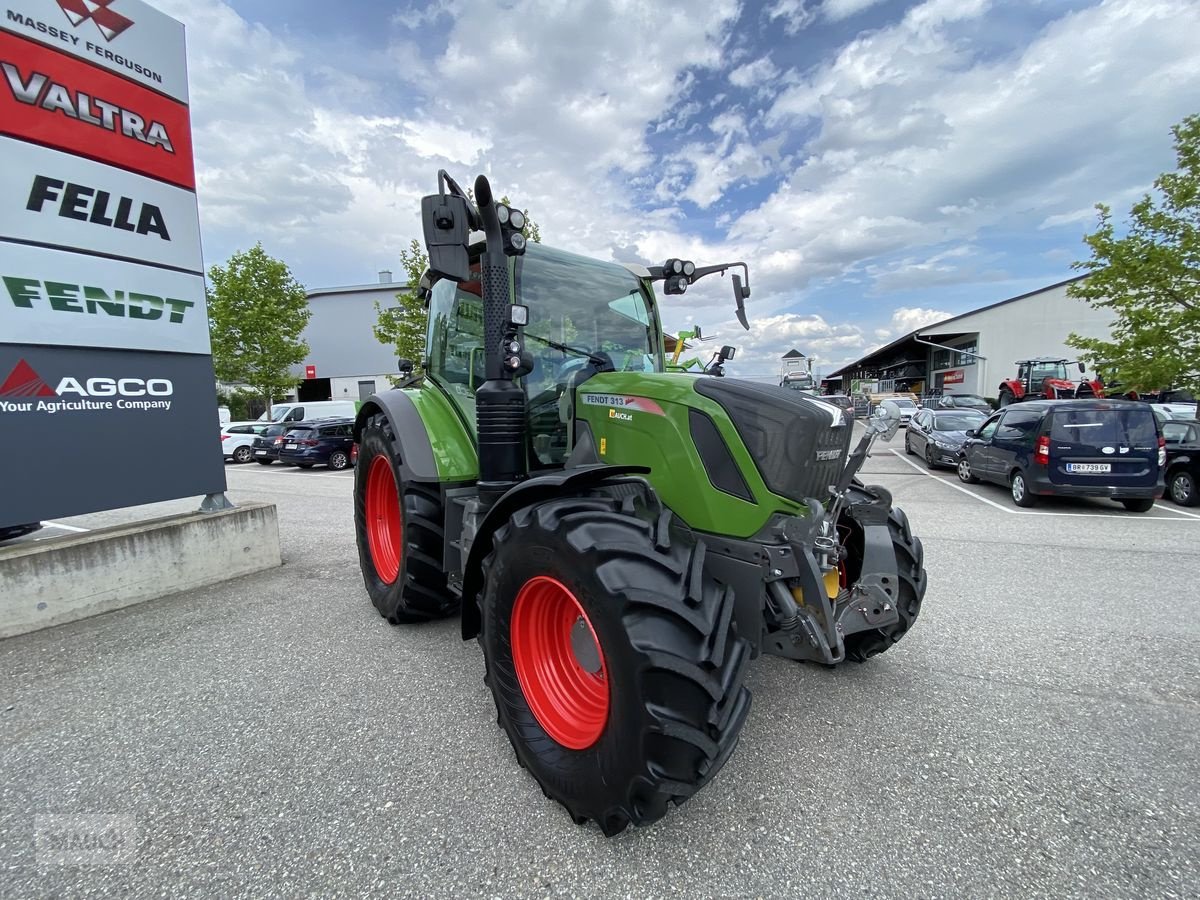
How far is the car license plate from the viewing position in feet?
24.3

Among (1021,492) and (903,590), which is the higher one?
(903,590)

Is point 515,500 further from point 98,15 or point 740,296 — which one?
point 98,15

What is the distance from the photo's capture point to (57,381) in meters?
3.84

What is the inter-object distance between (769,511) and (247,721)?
263 centimetres

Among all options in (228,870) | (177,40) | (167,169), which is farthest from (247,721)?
(177,40)

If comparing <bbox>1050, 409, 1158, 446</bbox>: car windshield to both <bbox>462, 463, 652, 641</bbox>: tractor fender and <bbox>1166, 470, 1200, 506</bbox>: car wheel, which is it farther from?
<bbox>462, 463, 652, 641</bbox>: tractor fender

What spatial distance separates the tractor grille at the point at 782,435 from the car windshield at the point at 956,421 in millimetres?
12734

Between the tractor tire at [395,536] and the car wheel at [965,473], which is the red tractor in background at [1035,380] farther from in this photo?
the tractor tire at [395,536]

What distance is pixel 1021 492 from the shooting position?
324 inches

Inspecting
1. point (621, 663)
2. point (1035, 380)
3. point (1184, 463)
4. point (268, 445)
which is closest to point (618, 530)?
point (621, 663)

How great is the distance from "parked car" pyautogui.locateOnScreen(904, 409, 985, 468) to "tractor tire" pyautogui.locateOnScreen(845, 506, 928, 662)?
9965mm

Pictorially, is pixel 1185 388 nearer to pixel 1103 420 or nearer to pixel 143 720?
pixel 1103 420

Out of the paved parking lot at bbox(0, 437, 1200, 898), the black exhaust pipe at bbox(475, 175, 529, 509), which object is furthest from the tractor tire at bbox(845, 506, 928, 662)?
the black exhaust pipe at bbox(475, 175, 529, 509)

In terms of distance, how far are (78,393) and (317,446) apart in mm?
11718
